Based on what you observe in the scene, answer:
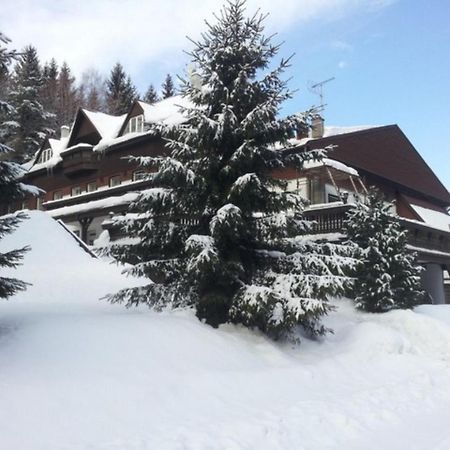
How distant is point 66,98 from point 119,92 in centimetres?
678

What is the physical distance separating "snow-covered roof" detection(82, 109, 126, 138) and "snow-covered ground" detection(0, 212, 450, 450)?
24052 millimetres

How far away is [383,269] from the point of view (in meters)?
14.7

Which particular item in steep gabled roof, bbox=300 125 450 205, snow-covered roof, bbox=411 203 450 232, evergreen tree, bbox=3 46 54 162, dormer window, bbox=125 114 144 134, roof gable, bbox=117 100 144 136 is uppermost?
evergreen tree, bbox=3 46 54 162

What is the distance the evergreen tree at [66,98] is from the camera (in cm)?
5750

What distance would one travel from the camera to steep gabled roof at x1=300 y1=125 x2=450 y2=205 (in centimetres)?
2731

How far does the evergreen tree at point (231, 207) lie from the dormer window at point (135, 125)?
20.6 metres

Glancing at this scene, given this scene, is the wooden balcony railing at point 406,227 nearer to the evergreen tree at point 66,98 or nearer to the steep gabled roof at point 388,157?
the steep gabled roof at point 388,157

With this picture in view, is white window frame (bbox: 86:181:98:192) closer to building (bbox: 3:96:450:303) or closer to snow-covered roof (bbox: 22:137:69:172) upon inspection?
building (bbox: 3:96:450:303)

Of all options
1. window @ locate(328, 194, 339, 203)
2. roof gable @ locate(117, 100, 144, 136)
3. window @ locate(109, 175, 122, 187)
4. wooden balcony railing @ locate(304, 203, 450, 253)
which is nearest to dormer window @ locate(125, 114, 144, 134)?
roof gable @ locate(117, 100, 144, 136)

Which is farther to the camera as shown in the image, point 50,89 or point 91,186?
point 50,89

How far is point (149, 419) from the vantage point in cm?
625

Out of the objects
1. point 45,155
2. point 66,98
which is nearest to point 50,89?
point 66,98

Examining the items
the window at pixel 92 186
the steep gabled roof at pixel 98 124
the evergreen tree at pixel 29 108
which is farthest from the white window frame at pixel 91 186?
the evergreen tree at pixel 29 108

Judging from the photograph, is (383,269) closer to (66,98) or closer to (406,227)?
(406,227)
